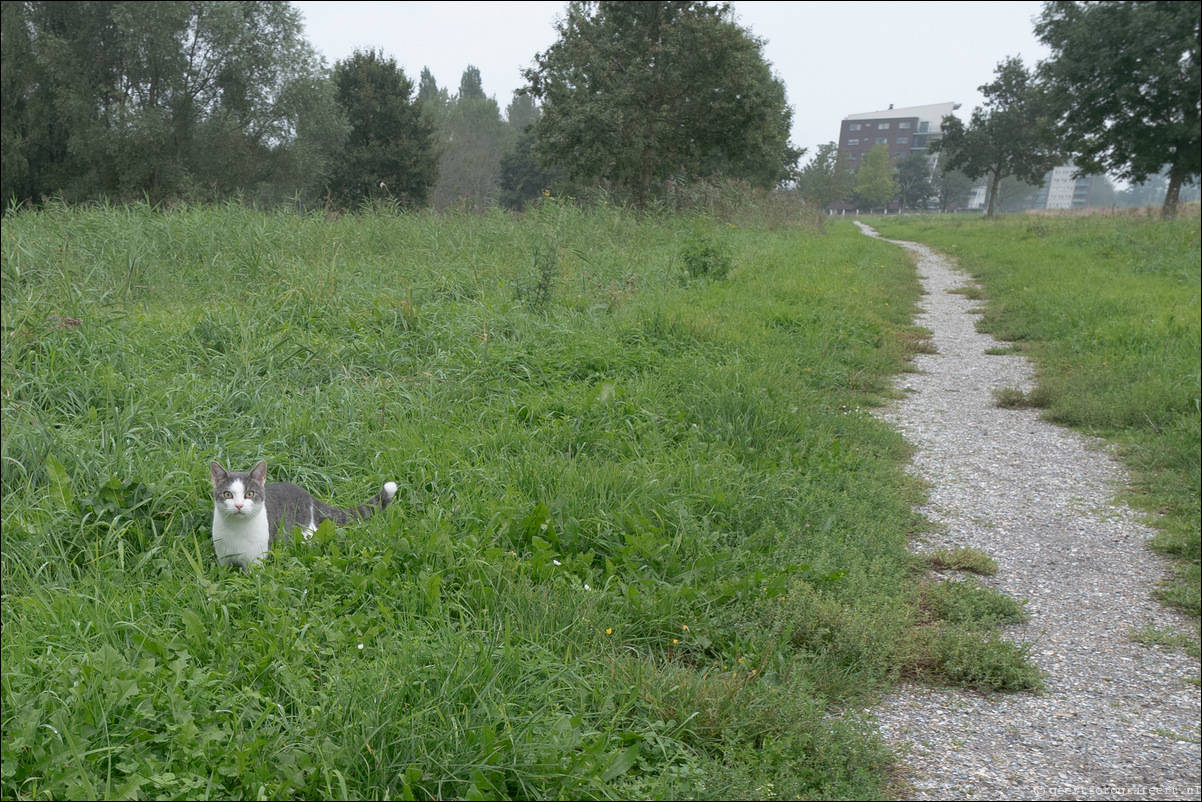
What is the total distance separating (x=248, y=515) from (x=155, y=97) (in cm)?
2987

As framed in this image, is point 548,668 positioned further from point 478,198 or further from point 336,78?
point 336,78

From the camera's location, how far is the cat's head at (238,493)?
3.21 meters

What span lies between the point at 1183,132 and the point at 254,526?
3063 cm

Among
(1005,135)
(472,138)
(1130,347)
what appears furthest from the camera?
(472,138)

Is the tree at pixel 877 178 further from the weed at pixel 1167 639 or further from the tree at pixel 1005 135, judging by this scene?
the weed at pixel 1167 639

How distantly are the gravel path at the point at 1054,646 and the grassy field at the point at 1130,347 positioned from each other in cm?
25

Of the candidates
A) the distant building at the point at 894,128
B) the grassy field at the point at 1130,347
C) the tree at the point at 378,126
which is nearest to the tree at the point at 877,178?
the distant building at the point at 894,128

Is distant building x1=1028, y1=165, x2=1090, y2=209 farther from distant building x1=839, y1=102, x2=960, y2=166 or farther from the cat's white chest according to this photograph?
distant building x1=839, y1=102, x2=960, y2=166

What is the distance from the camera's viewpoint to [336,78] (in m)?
33.6

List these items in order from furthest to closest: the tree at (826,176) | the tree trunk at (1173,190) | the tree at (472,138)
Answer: the tree at (826,176)
the tree at (472,138)
the tree trunk at (1173,190)

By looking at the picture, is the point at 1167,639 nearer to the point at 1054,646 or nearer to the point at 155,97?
the point at 1054,646

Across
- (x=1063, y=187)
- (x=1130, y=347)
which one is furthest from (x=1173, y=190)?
(x=1063, y=187)

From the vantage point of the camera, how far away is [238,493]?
3232mm

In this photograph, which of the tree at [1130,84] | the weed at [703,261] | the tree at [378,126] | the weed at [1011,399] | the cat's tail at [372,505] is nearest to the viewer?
the cat's tail at [372,505]
